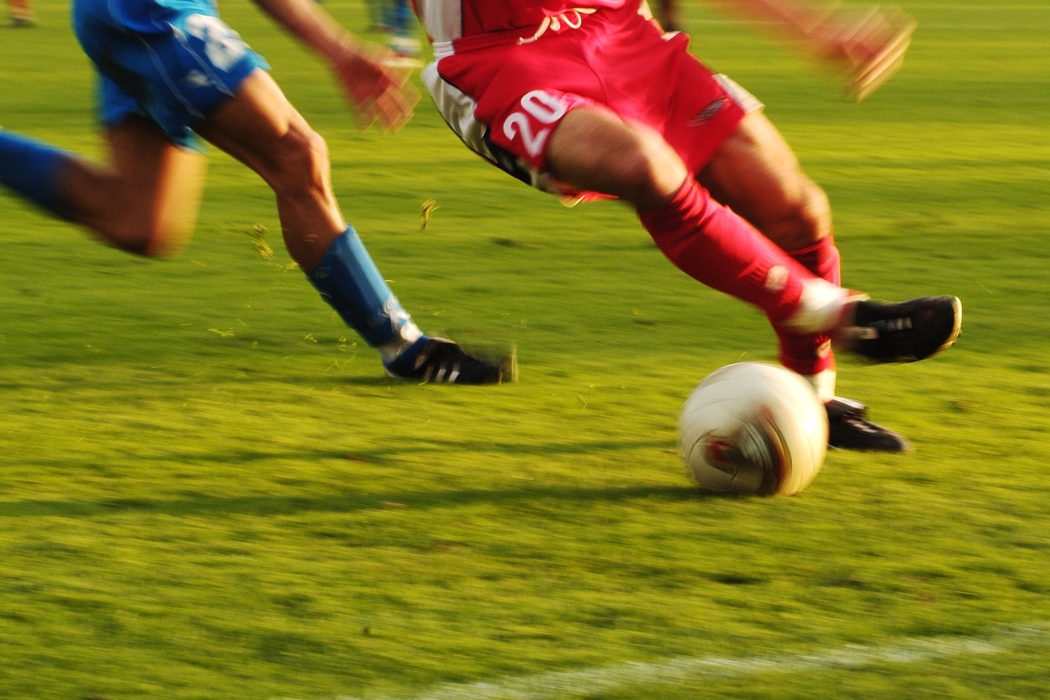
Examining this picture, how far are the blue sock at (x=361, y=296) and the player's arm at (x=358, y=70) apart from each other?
0.62 metres

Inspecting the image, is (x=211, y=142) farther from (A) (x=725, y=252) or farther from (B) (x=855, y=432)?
(B) (x=855, y=432)

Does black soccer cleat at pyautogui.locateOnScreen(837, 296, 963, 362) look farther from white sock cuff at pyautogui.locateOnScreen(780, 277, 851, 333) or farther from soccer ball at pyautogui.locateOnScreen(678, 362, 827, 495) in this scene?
soccer ball at pyautogui.locateOnScreen(678, 362, 827, 495)

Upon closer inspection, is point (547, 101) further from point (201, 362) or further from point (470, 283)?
point (470, 283)

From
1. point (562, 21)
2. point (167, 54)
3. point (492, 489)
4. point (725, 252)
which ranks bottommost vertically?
point (492, 489)

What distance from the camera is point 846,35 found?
3.86 meters

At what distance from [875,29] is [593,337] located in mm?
1686

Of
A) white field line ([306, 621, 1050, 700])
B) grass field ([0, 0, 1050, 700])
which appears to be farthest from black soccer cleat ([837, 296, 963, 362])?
white field line ([306, 621, 1050, 700])

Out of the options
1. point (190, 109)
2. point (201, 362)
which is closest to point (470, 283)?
point (201, 362)

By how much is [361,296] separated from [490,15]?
1.06 meters

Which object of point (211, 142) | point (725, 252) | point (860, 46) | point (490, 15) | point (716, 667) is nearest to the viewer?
point (716, 667)

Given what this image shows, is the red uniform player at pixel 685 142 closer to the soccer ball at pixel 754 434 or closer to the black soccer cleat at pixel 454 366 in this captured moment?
the soccer ball at pixel 754 434

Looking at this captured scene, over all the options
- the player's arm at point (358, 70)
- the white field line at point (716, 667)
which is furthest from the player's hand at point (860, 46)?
the white field line at point (716, 667)

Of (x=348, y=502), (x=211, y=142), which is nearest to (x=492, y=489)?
(x=348, y=502)

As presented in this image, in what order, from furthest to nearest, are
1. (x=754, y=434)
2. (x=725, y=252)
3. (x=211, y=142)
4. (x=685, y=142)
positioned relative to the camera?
(x=211, y=142), (x=685, y=142), (x=725, y=252), (x=754, y=434)
